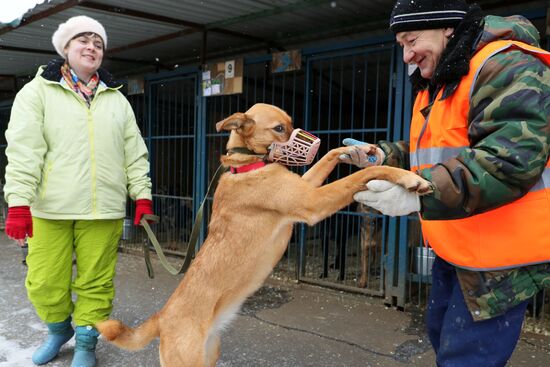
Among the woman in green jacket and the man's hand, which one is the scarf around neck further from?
the man's hand

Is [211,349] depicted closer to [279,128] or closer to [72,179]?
[279,128]

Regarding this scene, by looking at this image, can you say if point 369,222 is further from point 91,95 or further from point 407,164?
point 91,95

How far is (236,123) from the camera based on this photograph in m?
2.59

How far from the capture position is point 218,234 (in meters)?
2.59

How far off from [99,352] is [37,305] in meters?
0.71

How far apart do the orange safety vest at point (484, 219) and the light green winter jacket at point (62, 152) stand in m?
2.36

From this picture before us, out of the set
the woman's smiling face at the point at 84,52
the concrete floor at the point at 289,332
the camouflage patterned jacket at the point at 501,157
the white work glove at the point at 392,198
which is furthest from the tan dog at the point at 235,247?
the woman's smiling face at the point at 84,52

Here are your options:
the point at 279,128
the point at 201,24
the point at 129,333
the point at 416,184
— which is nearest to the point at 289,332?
the point at 129,333

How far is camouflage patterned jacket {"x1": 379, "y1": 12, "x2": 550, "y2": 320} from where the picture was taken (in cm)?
143

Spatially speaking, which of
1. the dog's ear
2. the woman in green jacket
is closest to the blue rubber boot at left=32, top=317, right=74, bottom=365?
the woman in green jacket

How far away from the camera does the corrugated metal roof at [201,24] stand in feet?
16.1

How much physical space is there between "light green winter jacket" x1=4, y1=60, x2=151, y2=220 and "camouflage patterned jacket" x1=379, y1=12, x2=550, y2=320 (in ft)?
7.94

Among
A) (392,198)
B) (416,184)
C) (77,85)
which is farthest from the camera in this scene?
(77,85)

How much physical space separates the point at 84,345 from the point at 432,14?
3164mm
